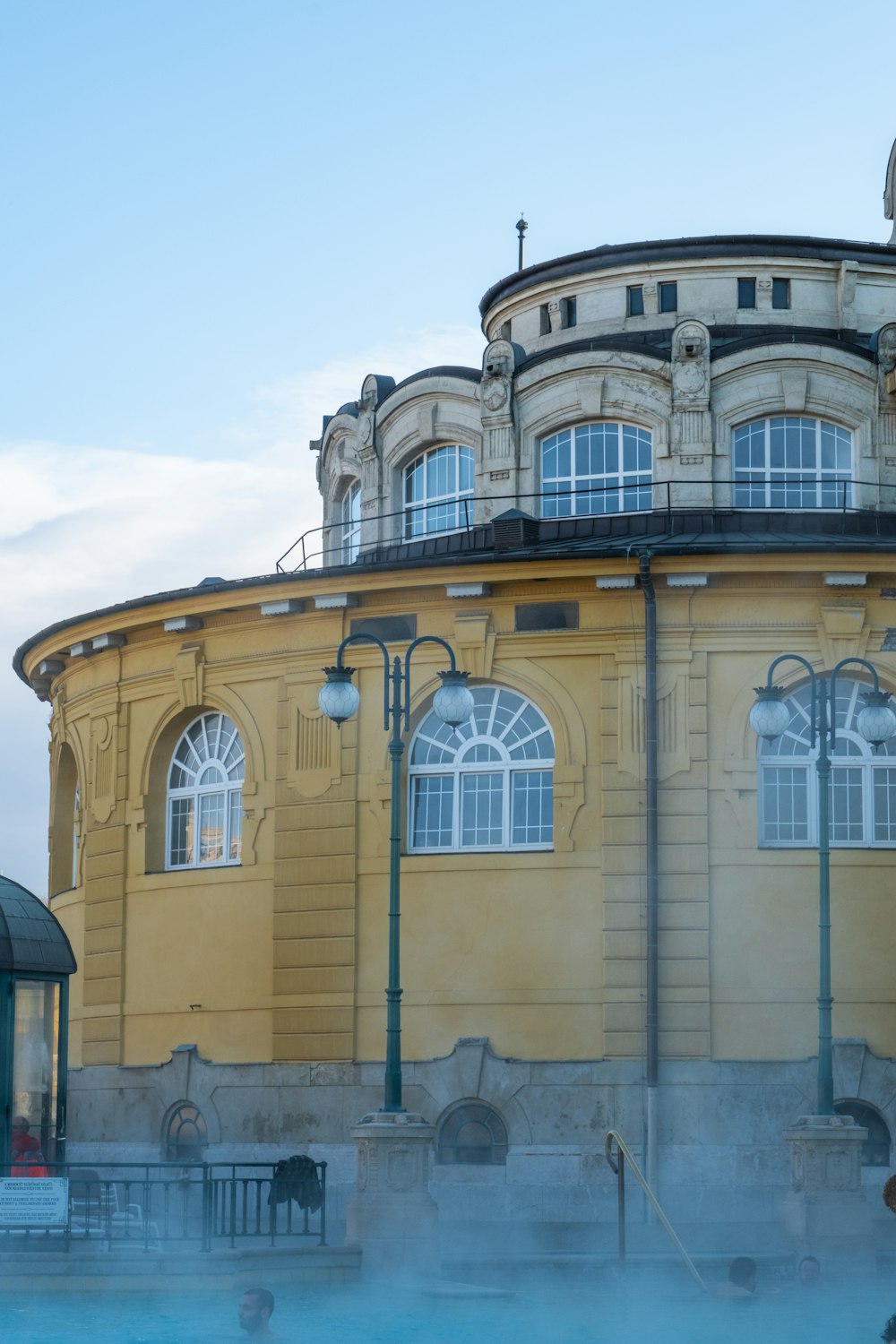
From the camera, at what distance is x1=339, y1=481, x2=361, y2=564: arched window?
126ft

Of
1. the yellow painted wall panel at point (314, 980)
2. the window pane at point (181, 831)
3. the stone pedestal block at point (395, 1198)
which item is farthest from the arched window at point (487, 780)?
the stone pedestal block at point (395, 1198)

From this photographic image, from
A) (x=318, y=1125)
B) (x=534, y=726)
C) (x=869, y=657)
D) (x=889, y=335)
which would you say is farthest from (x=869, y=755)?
(x=318, y=1125)

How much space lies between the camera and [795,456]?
115ft

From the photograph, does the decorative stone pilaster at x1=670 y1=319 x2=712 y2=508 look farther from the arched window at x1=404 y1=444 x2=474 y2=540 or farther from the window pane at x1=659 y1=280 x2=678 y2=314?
the arched window at x1=404 y1=444 x2=474 y2=540

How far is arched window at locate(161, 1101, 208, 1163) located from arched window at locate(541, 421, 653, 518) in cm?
1090

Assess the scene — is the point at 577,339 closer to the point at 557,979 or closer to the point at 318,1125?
the point at 557,979

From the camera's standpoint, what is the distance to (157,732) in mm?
35375

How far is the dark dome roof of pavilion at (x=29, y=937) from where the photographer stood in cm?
2569

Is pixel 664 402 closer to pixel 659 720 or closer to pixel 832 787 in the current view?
pixel 659 720

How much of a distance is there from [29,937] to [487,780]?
864 centimetres

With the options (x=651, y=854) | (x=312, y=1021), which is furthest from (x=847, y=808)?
(x=312, y=1021)

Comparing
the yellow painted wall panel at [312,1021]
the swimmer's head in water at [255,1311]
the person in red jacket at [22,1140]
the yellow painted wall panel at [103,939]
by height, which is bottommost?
the swimmer's head in water at [255,1311]

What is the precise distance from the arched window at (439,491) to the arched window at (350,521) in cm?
106

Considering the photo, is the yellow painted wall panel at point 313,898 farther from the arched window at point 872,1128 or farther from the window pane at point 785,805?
the arched window at point 872,1128
